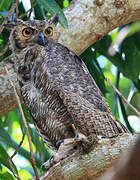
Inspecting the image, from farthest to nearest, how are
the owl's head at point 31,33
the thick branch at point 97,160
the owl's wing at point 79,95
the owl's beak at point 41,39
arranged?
1. the owl's head at point 31,33
2. the owl's beak at point 41,39
3. the owl's wing at point 79,95
4. the thick branch at point 97,160

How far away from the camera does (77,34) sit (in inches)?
136

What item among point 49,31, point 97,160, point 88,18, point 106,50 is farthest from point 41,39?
point 97,160

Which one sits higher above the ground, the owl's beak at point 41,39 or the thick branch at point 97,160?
the owl's beak at point 41,39

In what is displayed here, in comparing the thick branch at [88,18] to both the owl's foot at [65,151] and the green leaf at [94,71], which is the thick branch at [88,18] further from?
the owl's foot at [65,151]

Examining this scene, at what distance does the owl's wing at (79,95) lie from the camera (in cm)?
257

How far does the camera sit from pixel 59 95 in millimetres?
2725

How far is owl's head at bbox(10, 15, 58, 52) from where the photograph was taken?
3369mm

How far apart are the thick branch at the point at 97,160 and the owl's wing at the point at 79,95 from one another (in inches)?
28.9

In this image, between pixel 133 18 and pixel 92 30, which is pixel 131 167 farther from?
pixel 133 18

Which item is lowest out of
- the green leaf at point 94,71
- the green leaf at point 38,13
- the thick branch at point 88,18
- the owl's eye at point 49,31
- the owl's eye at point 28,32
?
the green leaf at point 94,71

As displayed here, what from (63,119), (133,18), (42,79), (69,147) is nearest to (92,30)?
(133,18)

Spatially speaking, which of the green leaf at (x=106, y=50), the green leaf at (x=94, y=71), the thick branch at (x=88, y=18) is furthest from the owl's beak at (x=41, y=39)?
the green leaf at (x=106, y=50)

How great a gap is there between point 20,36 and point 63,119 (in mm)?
1209

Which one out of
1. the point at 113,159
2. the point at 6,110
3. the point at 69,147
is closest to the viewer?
the point at 113,159
